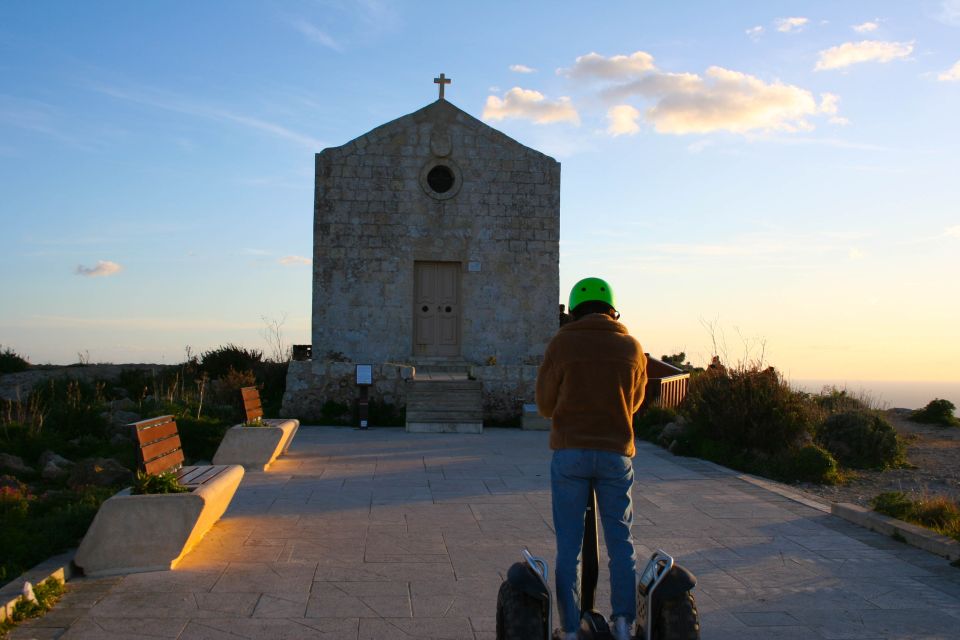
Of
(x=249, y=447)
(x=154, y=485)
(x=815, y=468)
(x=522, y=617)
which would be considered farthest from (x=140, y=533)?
(x=815, y=468)

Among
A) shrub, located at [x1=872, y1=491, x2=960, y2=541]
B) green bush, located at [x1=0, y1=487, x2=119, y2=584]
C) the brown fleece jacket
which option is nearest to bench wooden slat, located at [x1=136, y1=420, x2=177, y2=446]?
green bush, located at [x1=0, y1=487, x2=119, y2=584]

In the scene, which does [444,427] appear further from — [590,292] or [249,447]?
[590,292]

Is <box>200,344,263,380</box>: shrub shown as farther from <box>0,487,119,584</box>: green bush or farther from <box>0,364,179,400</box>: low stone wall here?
<box>0,487,119,584</box>: green bush

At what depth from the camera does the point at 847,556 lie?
20.7ft

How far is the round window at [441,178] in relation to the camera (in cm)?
1902

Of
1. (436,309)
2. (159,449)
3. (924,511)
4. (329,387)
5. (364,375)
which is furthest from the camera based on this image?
(436,309)

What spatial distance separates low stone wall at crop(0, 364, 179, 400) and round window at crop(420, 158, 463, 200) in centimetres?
723

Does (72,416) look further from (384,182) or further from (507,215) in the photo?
(507,215)

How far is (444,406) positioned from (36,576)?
386 inches

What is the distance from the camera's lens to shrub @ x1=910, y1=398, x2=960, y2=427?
17.6 m

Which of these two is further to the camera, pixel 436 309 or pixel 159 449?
pixel 436 309

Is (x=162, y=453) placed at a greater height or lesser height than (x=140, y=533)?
greater

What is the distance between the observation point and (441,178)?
19.3 meters

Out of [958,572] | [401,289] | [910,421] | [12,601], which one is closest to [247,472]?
[12,601]
